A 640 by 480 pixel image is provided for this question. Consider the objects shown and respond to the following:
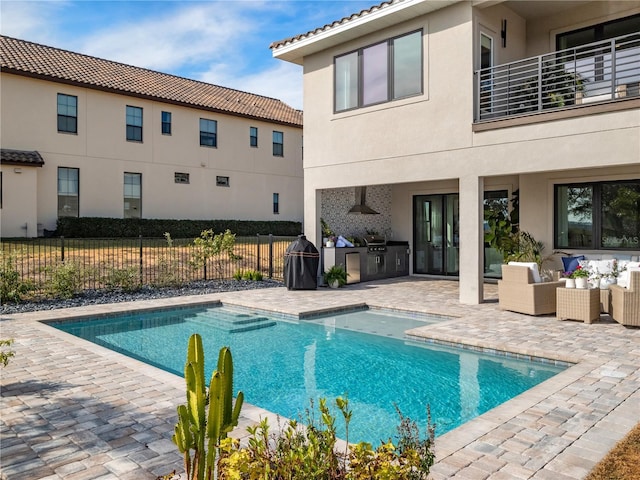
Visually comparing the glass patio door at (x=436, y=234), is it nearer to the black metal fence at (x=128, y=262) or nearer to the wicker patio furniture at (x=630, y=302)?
the black metal fence at (x=128, y=262)

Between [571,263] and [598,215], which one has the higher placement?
[598,215]

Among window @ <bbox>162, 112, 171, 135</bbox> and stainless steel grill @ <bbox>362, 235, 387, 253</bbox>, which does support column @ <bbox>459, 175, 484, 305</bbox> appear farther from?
window @ <bbox>162, 112, 171, 135</bbox>

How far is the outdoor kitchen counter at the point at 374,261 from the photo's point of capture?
1485 centimetres

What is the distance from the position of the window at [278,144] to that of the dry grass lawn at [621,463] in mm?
27028

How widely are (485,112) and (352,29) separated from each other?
4147 mm

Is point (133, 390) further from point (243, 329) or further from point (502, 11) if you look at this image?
point (502, 11)

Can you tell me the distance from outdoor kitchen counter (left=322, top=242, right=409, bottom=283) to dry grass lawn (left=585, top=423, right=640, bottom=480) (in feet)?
36.4

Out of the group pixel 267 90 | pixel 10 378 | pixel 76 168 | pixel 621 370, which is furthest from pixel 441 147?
pixel 267 90

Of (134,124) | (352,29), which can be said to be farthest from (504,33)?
(134,124)

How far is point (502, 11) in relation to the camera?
12.1 m

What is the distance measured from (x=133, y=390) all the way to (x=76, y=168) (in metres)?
19.1

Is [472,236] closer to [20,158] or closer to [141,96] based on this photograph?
[20,158]

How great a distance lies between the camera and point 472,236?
35.8 feet

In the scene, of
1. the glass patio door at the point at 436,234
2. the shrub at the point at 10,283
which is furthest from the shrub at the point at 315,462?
the glass patio door at the point at 436,234
